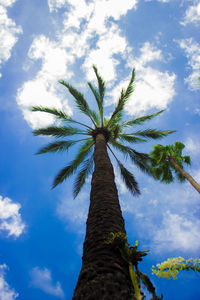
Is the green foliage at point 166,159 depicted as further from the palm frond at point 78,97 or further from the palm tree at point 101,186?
the palm frond at point 78,97

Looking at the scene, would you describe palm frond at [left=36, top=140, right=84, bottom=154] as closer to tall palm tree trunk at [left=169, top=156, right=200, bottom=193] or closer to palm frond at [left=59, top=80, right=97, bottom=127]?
palm frond at [left=59, top=80, right=97, bottom=127]

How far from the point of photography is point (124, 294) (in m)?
1.69

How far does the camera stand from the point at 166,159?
11.9m

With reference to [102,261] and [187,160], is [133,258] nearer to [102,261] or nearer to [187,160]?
[102,261]

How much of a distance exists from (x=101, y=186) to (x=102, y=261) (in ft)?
7.00

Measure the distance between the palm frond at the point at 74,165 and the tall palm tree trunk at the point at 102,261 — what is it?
20.7 feet

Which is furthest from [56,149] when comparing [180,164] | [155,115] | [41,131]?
[180,164]

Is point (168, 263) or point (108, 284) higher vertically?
point (168, 263)

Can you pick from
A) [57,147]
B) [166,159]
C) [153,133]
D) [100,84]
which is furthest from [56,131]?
[166,159]

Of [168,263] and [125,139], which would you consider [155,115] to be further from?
[168,263]

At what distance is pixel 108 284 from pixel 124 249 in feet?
1.51

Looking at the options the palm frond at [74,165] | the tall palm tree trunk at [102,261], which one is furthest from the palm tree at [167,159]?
the tall palm tree trunk at [102,261]

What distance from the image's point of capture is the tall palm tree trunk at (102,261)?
5.64 ft

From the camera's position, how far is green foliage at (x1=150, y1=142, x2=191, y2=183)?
38.1 feet
